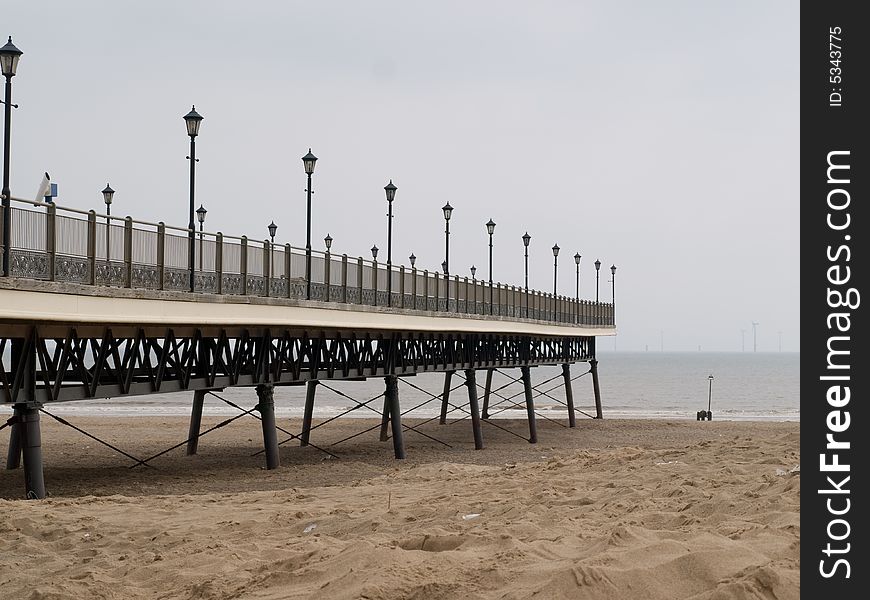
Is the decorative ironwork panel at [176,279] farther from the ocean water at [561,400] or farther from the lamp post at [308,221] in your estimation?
the ocean water at [561,400]

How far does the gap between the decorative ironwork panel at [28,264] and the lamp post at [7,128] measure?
298 mm

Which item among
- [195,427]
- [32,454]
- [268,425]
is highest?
[32,454]

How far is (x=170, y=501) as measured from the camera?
15.7m

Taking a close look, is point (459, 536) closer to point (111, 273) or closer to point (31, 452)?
point (111, 273)

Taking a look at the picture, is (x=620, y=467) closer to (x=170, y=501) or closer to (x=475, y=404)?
(x=170, y=501)

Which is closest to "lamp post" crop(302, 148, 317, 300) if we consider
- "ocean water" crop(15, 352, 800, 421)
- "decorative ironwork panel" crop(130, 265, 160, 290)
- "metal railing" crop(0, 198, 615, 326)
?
"metal railing" crop(0, 198, 615, 326)

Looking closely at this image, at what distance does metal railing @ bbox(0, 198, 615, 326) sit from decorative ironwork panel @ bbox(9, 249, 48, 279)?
1 centimetres

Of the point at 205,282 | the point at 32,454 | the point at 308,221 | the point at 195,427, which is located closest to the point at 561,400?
the point at 195,427

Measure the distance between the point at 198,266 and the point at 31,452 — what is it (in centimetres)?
473

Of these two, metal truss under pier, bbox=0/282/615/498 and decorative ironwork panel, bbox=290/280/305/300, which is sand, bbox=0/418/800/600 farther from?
decorative ironwork panel, bbox=290/280/305/300

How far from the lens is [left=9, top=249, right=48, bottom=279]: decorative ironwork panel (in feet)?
52.6

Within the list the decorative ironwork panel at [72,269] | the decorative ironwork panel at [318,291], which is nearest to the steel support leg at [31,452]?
the decorative ironwork panel at [72,269]

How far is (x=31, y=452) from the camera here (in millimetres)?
18688

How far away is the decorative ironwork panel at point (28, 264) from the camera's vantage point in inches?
631
